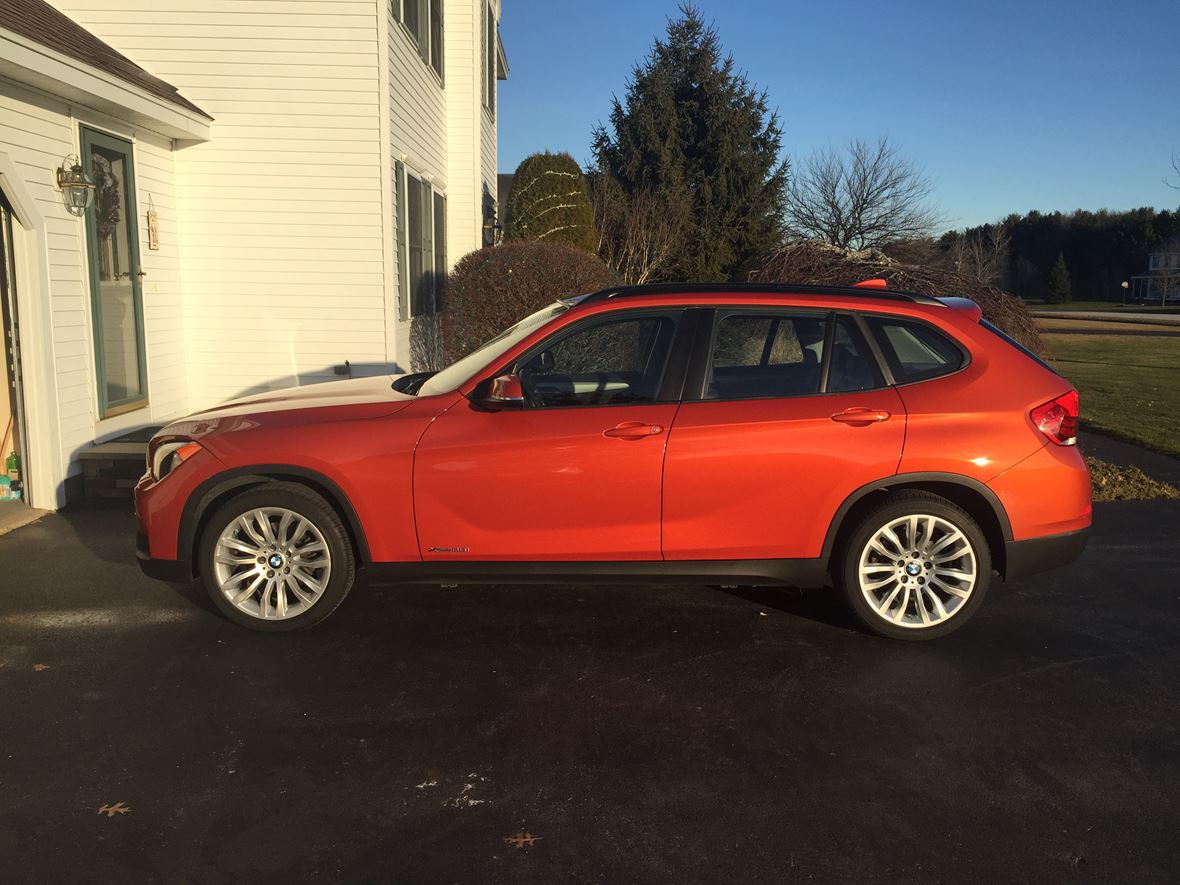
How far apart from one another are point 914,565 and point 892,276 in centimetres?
711

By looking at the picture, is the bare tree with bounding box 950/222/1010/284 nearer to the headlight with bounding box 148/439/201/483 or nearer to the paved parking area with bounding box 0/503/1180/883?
the paved parking area with bounding box 0/503/1180/883

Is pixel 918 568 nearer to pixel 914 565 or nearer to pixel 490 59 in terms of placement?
pixel 914 565

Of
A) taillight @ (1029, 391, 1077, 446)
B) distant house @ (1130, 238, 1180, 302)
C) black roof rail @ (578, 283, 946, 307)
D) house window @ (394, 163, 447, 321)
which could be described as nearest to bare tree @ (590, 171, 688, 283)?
house window @ (394, 163, 447, 321)

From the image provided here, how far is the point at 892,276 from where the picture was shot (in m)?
11.1

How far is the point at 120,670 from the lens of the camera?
448 cm

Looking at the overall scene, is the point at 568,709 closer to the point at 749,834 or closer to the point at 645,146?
the point at 749,834

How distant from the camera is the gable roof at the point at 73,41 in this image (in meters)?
7.07

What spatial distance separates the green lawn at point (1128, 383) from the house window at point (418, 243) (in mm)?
8650

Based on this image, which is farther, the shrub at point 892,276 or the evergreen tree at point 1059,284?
the evergreen tree at point 1059,284

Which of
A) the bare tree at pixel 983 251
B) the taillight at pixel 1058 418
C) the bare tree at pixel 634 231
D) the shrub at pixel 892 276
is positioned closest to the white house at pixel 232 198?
the shrub at pixel 892 276

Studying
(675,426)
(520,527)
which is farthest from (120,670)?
(675,426)

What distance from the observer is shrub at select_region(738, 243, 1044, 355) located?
11.0 m

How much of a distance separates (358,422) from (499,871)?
2.46m

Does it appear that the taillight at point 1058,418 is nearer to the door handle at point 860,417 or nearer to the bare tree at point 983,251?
the door handle at point 860,417
